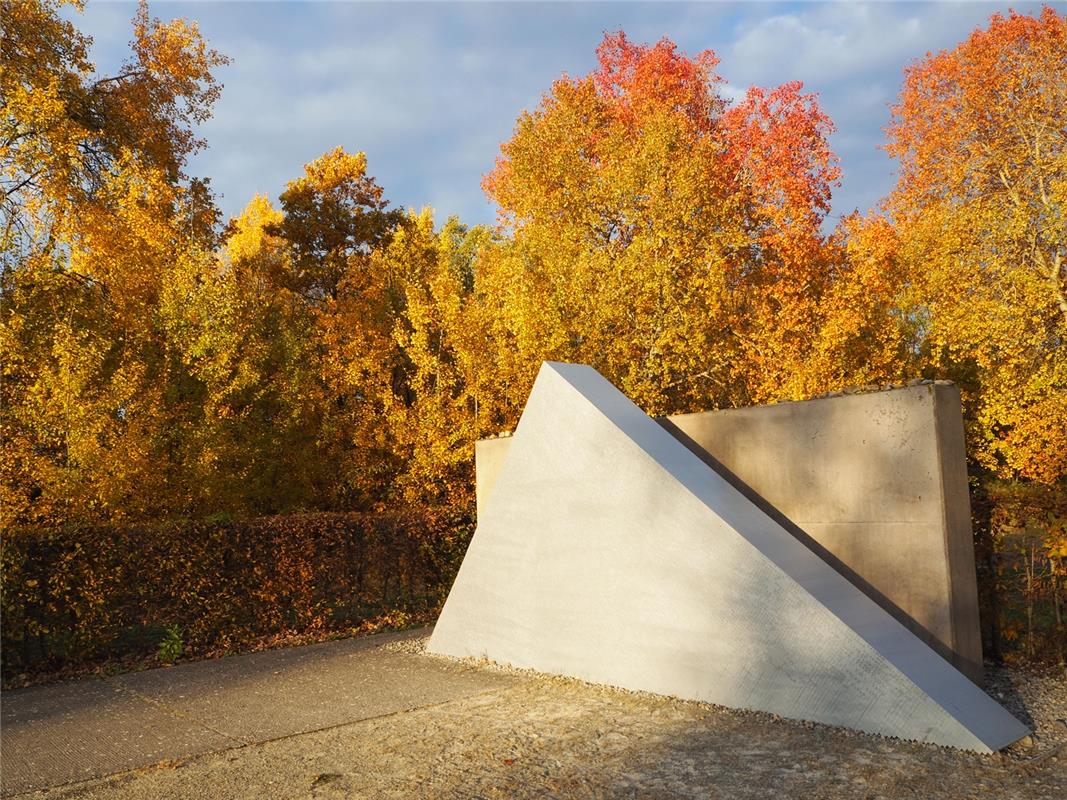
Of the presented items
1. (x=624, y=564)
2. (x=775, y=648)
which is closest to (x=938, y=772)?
(x=775, y=648)

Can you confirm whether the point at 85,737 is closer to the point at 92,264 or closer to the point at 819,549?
the point at 819,549

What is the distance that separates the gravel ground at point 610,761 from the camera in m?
4.50

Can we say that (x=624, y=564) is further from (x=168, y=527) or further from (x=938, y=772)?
(x=168, y=527)

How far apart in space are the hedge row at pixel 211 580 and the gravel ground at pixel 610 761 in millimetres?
3973

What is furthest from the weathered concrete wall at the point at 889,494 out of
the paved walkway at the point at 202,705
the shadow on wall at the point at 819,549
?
the paved walkway at the point at 202,705

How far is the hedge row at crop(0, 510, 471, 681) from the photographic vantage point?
838 cm

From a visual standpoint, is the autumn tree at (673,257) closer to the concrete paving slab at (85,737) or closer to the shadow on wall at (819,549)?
the shadow on wall at (819,549)

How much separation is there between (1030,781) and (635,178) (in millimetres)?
14692

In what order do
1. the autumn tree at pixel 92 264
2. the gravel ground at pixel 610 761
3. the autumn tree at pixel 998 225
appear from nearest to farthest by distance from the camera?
1. the gravel ground at pixel 610 761
2. the autumn tree at pixel 92 264
3. the autumn tree at pixel 998 225

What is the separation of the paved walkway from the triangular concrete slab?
71 centimetres

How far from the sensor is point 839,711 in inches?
212

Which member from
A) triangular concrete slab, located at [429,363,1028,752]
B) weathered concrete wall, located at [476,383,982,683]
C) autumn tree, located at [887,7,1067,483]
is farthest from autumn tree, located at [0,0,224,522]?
autumn tree, located at [887,7,1067,483]

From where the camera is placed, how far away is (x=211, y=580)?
949cm

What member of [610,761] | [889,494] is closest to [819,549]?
[889,494]
